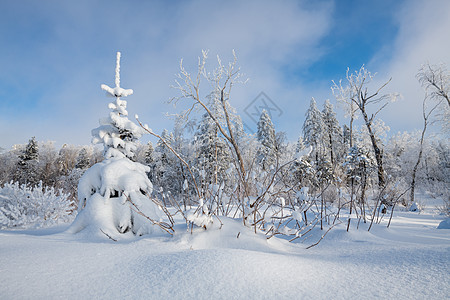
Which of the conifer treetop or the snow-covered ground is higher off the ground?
the conifer treetop

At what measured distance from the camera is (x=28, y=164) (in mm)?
27812

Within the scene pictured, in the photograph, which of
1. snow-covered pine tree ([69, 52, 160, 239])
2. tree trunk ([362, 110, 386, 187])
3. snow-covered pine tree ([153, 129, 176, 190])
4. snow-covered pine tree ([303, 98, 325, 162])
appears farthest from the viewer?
snow-covered pine tree ([303, 98, 325, 162])

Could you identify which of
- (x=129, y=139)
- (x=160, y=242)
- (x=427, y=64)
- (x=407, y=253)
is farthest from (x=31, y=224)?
(x=427, y=64)

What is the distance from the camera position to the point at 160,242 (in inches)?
84.4

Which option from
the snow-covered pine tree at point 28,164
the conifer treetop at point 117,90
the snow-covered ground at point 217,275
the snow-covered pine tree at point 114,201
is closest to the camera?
the snow-covered ground at point 217,275

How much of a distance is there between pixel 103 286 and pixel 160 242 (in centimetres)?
96

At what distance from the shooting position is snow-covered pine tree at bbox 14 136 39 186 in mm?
27491

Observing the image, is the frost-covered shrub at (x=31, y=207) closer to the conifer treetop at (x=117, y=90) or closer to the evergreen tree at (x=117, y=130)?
the evergreen tree at (x=117, y=130)

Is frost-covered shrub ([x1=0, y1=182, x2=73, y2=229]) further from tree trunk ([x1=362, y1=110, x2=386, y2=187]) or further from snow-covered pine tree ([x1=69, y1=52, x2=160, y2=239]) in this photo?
Result: tree trunk ([x1=362, y1=110, x2=386, y2=187])

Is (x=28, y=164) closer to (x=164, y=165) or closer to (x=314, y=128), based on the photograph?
(x=164, y=165)

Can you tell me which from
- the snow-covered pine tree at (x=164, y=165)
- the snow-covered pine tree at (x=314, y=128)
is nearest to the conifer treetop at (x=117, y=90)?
the snow-covered pine tree at (x=164, y=165)

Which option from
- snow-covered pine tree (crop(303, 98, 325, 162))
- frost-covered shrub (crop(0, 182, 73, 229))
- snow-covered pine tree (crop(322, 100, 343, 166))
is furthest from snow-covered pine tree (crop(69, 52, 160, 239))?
snow-covered pine tree (crop(322, 100, 343, 166))

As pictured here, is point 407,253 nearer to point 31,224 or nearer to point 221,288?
point 221,288

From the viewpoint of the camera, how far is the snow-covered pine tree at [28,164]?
27.5 metres
